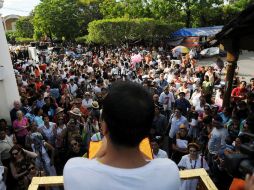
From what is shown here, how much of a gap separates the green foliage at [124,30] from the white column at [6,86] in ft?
72.5

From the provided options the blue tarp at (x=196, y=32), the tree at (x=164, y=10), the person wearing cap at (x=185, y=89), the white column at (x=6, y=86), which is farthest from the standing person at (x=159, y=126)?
the tree at (x=164, y=10)

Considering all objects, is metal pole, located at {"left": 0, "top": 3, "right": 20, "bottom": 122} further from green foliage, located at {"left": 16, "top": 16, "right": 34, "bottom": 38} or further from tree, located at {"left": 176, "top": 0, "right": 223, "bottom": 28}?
green foliage, located at {"left": 16, "top": 16, "right": 34, "bottom": 38}

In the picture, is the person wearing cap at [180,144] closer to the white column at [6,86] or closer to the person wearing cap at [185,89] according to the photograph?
the person wearing cap at [185,89]

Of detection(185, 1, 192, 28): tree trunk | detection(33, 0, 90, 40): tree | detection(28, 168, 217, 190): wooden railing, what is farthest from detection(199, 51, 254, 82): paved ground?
detection(33, 0, 90, 40): tree

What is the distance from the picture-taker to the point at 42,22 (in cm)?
4575

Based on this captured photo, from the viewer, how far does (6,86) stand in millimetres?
8625

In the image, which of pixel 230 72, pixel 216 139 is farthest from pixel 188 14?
pixel 216 139

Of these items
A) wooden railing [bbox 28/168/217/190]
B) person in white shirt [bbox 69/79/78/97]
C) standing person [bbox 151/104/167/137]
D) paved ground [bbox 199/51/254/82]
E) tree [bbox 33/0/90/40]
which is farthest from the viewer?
tree [bbox 33/0/90/40]

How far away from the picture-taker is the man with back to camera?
1231mm

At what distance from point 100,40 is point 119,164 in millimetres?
30994

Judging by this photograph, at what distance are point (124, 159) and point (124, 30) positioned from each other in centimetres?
3019

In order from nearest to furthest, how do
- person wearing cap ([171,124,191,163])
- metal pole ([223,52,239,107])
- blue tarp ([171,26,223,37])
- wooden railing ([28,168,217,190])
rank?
wooden railing ([28,168,217,190]) < person wearing cap ([171,124,191,163]) < metal pole ([223,52,239,107]) < blue tarp ([171,26,223,37])

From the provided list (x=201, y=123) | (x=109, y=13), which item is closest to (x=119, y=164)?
(x=201, y=123)

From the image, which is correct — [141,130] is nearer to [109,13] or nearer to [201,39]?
[201,39]
